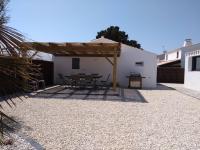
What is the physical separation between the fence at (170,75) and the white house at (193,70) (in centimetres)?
786

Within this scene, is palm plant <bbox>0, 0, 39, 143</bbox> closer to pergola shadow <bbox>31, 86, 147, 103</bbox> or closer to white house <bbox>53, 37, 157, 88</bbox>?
pergola shadow <bbox>31, 86, 147, 103</bbox>

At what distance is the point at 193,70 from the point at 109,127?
14811 millimetres

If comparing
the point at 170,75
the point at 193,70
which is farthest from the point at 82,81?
the point at 170,75

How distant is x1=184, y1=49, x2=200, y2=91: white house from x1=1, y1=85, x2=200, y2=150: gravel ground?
30.4 ft

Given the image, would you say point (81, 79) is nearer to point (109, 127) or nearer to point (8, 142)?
point (109, 127)

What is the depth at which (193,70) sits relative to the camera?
1956cm

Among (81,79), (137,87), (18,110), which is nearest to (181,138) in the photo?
(18,110)

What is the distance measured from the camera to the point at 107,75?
2092 cm

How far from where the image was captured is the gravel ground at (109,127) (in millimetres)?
5203

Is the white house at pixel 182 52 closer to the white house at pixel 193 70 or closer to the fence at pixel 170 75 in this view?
the fence at pixel 170 75

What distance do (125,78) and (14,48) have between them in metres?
18.9

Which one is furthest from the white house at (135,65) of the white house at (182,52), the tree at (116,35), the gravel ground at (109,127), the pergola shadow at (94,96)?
the tree at (116,35)

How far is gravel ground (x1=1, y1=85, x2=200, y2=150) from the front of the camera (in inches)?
205

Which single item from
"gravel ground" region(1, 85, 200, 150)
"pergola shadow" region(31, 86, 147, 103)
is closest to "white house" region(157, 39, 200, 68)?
"pergola shadow" region(31, 86, 147, 103)
